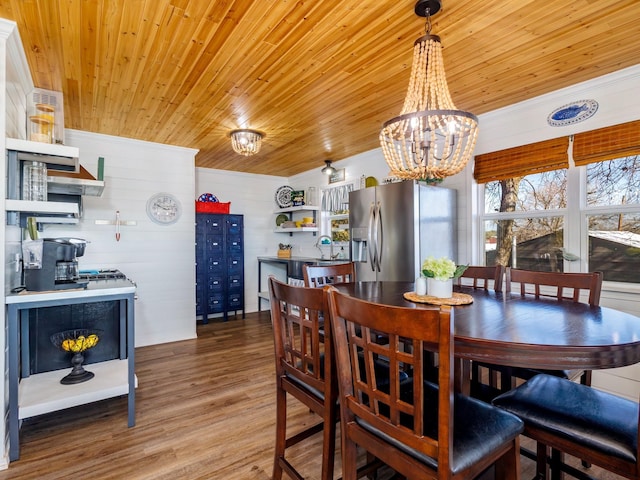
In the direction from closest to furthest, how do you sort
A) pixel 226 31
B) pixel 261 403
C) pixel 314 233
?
pixel 226 31 → pixel 261 403 → pixel 314 233

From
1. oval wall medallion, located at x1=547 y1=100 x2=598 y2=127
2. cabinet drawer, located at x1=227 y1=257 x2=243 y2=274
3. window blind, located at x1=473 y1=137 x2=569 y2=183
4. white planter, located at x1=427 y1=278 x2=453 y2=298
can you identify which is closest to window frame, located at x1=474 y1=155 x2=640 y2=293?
window blind, located at x1=473 y1=137 x2=569 y2=183

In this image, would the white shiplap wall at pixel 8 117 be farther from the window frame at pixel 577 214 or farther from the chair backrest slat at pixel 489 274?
the window frame at pixel 577 214

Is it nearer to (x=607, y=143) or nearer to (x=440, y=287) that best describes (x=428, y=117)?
(x=440, y=287)

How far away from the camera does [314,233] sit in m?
5.54

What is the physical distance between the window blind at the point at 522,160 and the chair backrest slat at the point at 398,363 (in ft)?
7.96

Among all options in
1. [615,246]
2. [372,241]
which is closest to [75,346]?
[372,241]

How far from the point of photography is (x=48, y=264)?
217cm

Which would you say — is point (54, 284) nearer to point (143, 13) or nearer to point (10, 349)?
point (10, 349)

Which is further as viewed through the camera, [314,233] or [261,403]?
[314,233]

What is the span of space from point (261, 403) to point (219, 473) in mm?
772

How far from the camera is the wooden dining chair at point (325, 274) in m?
2.46

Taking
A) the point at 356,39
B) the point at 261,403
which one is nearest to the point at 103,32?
the point at 356,39

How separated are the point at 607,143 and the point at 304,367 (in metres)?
2.70

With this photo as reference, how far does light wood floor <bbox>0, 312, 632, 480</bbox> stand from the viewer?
1854mm
